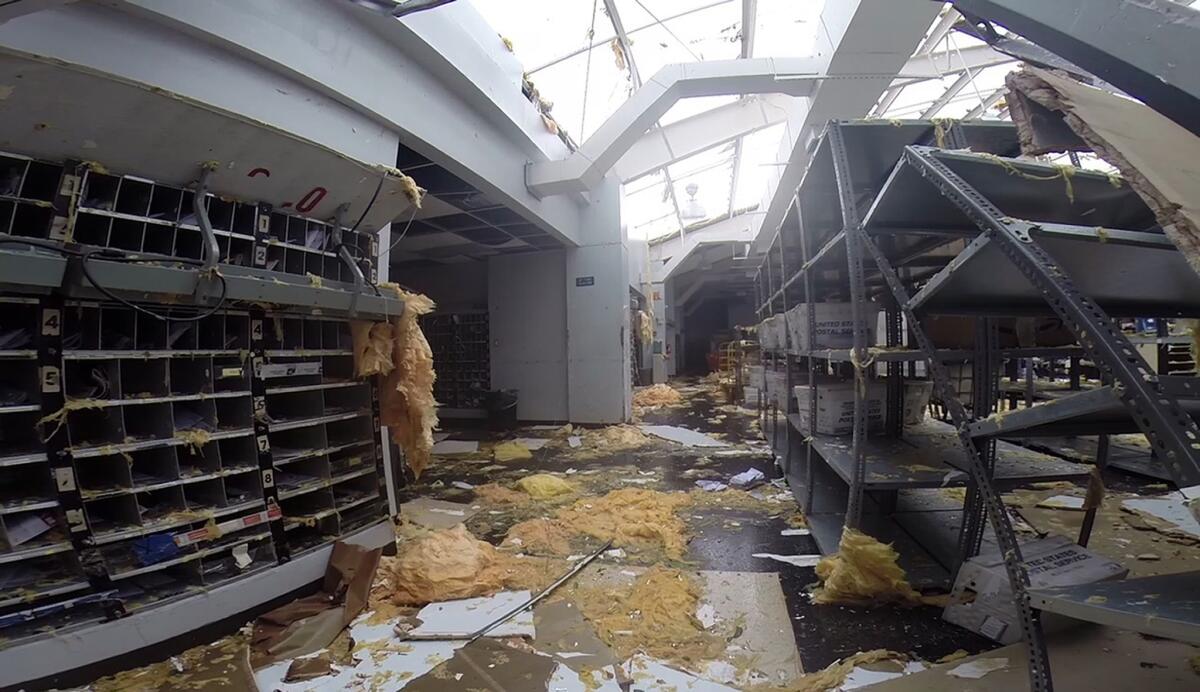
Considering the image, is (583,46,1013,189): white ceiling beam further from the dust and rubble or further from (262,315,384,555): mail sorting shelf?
(262,315,384,555): mail sorting shelf

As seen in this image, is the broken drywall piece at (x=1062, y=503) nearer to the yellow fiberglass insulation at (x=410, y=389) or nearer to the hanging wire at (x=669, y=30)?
the yellow fiberglass insulation at (x=410, y=389)

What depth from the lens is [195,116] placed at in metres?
1.85

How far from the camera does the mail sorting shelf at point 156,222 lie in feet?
5.73

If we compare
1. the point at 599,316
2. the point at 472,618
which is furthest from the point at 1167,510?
the point at 599,316

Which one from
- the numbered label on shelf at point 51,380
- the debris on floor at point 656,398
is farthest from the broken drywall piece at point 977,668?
the debris on floor at point 656,398

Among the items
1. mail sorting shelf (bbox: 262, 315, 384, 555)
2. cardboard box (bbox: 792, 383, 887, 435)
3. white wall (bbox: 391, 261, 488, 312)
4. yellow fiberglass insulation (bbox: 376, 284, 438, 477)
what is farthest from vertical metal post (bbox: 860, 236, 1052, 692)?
white wall (bbox: 391, 261, 488, 312)

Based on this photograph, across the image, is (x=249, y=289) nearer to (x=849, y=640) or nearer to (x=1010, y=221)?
(x=1010, y=221)

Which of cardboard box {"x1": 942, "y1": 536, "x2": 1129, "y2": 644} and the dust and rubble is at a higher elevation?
cardboard box {"x1": 942, "y1": 536, "x2": 1129, "y2": 644}

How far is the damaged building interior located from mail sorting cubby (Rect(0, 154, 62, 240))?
1 cm

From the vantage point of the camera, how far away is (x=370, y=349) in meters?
2.75

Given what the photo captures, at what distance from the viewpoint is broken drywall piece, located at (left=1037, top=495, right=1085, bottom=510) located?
3.50 meters

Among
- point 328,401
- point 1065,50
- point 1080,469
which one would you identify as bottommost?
point 1080,469

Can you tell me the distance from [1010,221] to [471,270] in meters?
7.53

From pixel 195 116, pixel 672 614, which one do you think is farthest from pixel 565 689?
pixel 195 116
